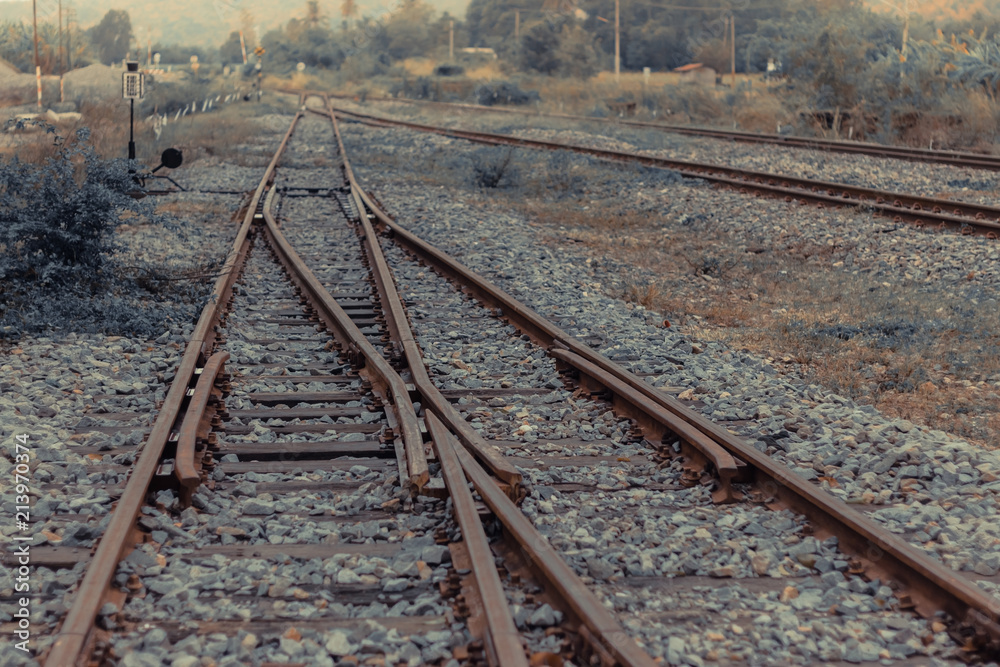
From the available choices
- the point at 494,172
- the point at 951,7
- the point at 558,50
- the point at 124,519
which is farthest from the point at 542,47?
the point at 124,519

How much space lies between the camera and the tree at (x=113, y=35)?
333 feet

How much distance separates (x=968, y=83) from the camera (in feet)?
79.9

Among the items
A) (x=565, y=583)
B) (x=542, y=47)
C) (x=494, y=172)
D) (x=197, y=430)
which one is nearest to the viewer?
(x=565, y=583)

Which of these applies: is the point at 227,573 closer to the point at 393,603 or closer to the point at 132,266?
the point at 393,603

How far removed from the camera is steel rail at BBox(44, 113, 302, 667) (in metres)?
2.99

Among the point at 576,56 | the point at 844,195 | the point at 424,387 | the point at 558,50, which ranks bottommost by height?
the point at 424,387

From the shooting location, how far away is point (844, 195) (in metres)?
14.4

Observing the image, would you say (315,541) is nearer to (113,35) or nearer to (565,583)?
(565,583)

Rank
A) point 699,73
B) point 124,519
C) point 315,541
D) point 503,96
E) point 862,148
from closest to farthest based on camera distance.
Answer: point 124,519 → point 315,541 → point 862,148 → point 503,96 → point 699,73

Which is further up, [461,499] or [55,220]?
[55,220]

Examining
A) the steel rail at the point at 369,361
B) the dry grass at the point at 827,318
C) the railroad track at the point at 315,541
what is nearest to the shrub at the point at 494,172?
the dry grass at the point at 827,318

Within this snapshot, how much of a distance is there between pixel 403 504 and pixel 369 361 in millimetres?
2053

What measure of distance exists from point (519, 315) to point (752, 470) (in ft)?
11.0

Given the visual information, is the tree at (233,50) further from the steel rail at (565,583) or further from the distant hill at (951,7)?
the steel rail at (565,583)
